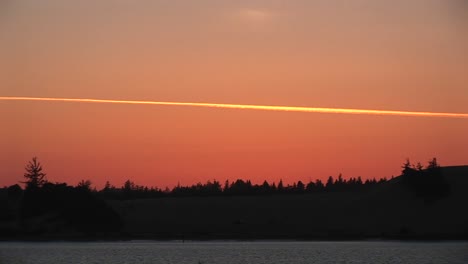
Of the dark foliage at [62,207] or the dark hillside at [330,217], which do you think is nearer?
the dark foliage at [62,207]

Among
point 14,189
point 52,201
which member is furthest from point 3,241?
point 14,189

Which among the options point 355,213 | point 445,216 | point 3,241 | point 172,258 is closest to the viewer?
point 172,258

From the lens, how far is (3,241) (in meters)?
141

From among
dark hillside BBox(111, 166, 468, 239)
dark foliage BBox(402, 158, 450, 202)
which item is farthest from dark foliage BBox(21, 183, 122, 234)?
dark foliage BBox(402, 158, 450, 202)

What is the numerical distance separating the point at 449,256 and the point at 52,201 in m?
64.5

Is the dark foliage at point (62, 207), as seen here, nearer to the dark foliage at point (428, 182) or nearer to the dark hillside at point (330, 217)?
the dark hillside at point (330, 217)

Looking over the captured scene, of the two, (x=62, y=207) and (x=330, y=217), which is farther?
(x=330, y=217)

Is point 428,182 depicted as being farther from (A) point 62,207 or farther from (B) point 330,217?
(A) point 62,207

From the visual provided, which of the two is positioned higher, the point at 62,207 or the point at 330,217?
the point at 330,217

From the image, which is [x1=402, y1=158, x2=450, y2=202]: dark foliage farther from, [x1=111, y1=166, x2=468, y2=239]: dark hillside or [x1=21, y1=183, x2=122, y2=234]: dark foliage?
[x1=21, y1=183, x2=122, y2=234]: dark foliage

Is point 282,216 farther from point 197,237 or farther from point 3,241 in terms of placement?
point 3,241

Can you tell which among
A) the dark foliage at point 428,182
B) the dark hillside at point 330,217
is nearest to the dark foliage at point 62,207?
the dark hillside at point 330,217

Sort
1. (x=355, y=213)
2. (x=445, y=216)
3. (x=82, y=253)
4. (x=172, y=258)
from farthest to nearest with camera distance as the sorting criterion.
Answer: (x=355, y=213)
(x=445, y=216)
(x=82, y=253)
(x=172, y=258)

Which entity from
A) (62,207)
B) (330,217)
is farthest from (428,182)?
(62,207)
